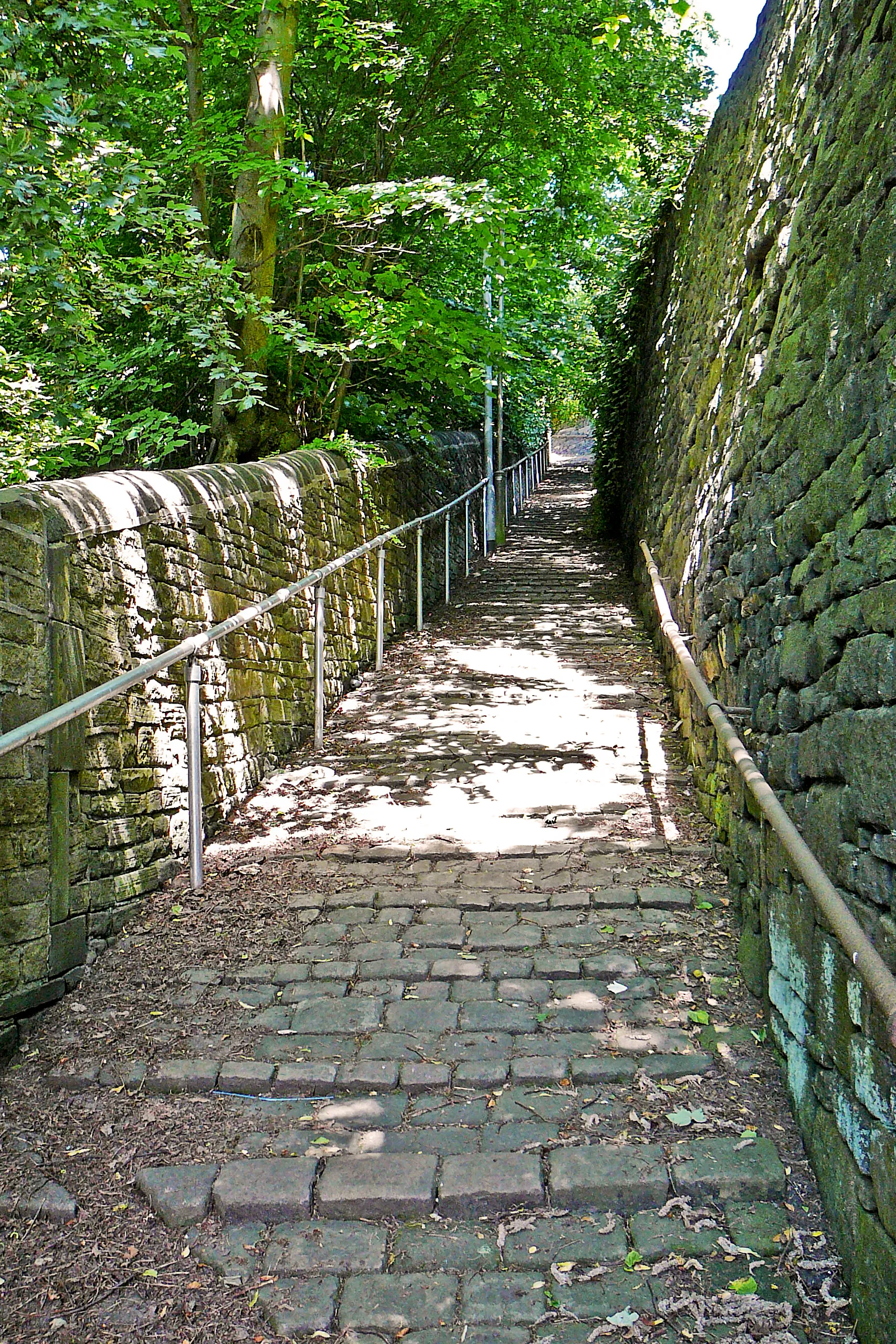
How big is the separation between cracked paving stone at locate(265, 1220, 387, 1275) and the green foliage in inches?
145

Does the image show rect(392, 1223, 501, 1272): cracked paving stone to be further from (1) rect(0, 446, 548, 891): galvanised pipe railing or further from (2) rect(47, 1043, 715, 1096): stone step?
(1) rect(0, 446, 548, 891): galvanised pipe railing

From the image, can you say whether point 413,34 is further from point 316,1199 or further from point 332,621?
point 316,1199

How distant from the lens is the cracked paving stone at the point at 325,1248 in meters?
2.33

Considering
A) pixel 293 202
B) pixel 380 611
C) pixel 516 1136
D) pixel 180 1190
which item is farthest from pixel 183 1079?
pixel 293 202

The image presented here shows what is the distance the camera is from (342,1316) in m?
2.19

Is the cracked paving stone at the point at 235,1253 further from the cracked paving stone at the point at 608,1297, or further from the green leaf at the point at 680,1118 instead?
the green leaf at the point at 680,1118

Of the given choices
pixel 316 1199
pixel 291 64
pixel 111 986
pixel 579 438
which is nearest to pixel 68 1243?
pixel 316 1199

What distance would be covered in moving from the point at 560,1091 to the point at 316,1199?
729 millimetres

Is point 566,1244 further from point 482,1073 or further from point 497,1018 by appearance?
point 497,1018

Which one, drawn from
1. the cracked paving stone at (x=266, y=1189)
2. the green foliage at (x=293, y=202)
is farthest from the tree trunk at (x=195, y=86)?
the cracked paving stone at (x=266, y=1189)

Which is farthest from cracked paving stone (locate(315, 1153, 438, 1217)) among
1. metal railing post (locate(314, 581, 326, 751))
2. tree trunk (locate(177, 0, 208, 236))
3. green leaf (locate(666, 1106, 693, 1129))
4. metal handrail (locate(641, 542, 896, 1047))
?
tree trunk (locate(177, 0, 208, 236))

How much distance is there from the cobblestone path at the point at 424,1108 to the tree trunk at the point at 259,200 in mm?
3904

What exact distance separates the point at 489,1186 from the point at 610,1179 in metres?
0.29

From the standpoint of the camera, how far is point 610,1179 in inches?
99.1
